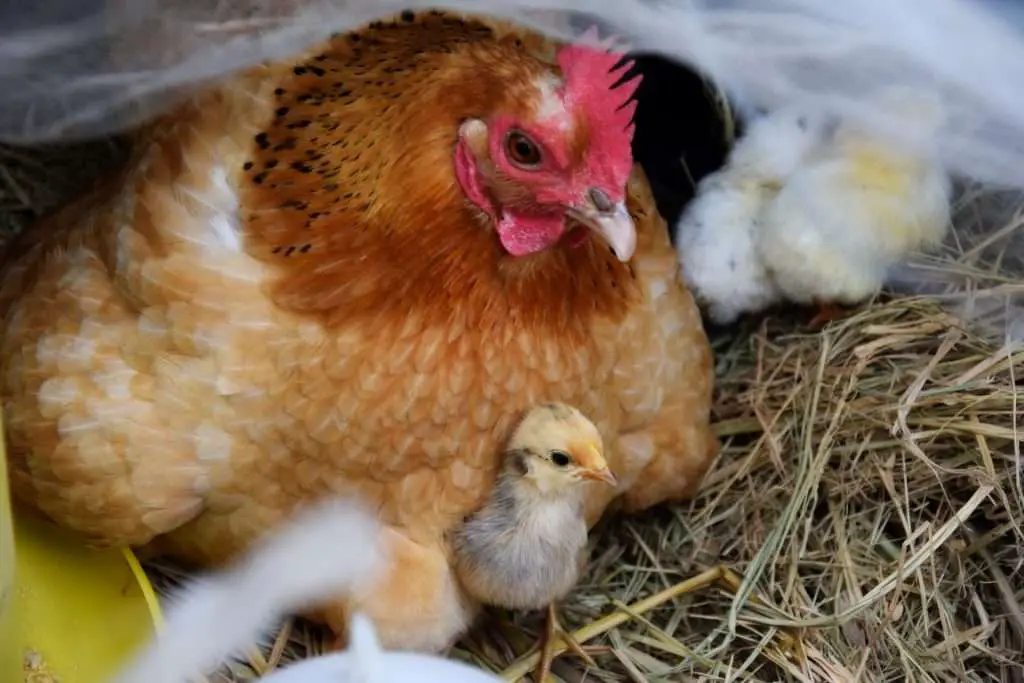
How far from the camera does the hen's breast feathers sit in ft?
4.27

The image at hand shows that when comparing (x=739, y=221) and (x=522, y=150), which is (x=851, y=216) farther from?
(x=522, y=150)

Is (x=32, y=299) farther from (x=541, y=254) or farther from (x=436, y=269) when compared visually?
(x=541, y=254)

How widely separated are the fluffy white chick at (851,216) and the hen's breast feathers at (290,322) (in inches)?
17.7

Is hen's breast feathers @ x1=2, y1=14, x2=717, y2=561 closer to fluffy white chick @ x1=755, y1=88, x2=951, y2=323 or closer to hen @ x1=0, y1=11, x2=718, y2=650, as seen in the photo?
hen @ x1=0, y1=11, x2=718, y2=650

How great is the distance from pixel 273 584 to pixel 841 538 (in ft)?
2.70

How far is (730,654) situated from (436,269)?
2.42 ft

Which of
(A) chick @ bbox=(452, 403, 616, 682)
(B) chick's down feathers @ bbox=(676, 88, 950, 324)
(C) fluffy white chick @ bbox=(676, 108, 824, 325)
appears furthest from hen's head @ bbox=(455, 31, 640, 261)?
(C) fluffy white chick @ bbox=(676, 108, 824, 325)

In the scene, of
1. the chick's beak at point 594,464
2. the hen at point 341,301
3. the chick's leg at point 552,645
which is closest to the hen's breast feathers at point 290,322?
the hen at point 341,301

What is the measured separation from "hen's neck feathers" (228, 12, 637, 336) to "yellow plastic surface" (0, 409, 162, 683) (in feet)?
1.59

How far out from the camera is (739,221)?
1.79 meters

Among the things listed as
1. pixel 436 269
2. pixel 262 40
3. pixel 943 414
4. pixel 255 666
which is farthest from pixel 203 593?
pixel 943 414

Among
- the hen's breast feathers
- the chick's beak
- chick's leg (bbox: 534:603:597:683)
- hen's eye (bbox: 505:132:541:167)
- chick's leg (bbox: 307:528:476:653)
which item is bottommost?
chick's leg (bbox: 534:603:597:683)

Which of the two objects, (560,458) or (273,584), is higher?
(560,458)

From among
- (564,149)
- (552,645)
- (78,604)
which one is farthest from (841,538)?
(78,604)
